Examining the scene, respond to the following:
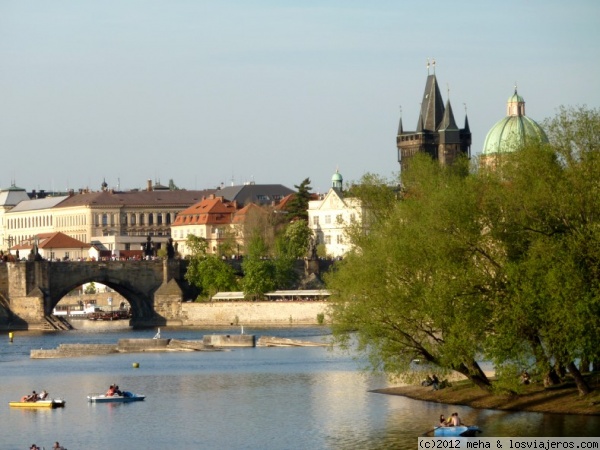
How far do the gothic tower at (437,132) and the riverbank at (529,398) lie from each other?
128961 mm

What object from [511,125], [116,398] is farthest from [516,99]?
[116,398]

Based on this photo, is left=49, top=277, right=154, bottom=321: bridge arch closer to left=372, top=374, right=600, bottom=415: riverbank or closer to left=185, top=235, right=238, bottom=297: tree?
left=185, top=235, right=238, bottom=297: tree

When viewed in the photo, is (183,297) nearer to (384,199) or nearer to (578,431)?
(384,199)

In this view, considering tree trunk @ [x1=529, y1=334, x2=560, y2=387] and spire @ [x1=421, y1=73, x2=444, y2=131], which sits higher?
spire @ [x1=421, y1=73, x2=444, y2=131]

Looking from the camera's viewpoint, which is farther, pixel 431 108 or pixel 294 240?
pixel 431 108

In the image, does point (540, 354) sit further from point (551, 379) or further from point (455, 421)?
point (551, 379)

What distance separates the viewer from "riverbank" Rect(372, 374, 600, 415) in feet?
194

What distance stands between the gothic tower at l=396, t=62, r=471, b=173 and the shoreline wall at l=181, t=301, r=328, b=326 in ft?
195

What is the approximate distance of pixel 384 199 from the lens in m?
83.1

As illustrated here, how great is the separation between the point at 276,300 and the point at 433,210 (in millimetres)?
79606

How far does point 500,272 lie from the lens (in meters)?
59.6

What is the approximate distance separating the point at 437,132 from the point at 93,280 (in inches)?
2565

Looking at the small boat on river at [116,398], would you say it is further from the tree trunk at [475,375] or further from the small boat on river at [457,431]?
the small boat on river at [457,431]

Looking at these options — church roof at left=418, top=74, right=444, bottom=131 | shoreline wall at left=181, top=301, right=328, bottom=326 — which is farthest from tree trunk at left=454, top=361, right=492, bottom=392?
church roof at left=418, top=74, right=444, bottom=131
